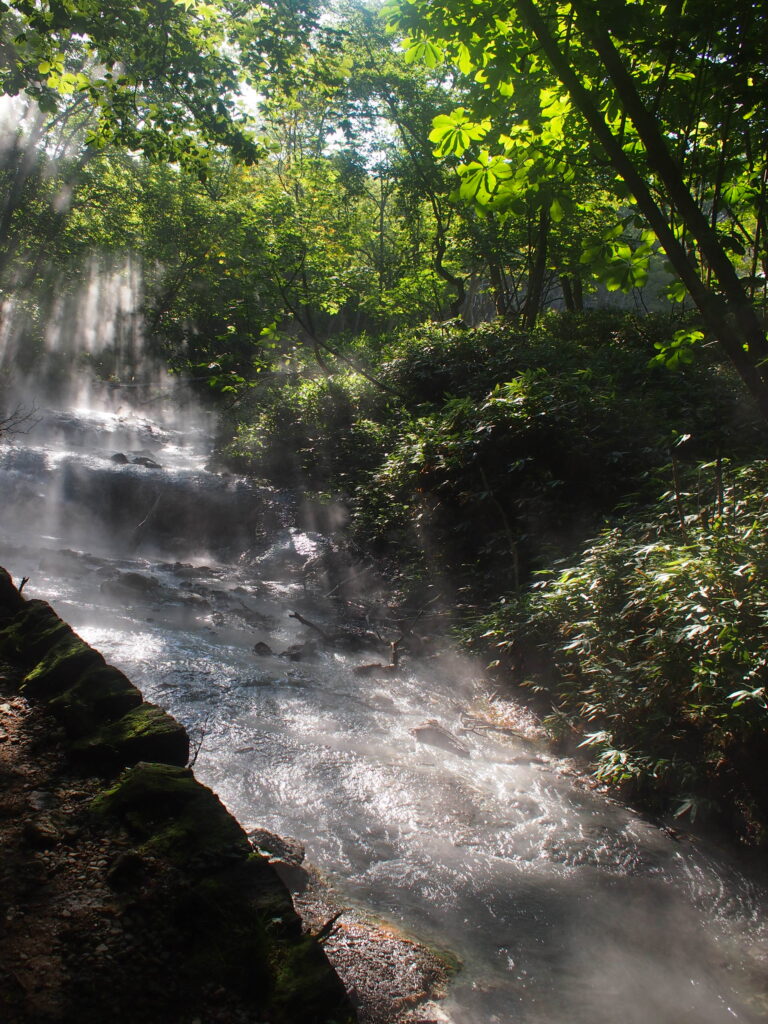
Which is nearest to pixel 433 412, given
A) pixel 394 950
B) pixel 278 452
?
pixel 278 452

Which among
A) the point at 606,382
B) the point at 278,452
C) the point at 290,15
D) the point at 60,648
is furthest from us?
the point at 278,452

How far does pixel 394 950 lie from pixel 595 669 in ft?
10.4

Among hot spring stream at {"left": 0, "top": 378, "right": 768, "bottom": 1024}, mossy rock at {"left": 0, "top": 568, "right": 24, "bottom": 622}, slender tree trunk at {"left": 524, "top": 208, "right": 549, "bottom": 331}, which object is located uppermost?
slender tree trunk at {"left": 524, "top": 208, "right": 549, "bottom": 331}

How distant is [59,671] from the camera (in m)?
3.57

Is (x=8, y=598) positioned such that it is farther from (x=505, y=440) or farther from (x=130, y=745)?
(x=505, y=440)

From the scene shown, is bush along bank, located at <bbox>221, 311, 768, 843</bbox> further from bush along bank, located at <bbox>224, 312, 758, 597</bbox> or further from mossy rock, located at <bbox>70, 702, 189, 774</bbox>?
mossy rock, located at <bbox>70, 702, 189, 774</bbox>

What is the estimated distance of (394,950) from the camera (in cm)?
284

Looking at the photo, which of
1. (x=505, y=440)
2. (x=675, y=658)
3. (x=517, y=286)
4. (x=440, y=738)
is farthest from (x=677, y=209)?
(x=517, y=286)

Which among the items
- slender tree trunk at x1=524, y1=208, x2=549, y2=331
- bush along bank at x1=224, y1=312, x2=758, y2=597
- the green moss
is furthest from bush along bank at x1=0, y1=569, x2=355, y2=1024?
slender tree trunk at x1=524, y1=208, x2=549, y2=331

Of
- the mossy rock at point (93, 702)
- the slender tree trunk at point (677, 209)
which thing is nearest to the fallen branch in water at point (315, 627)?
the mossy rock at point (93, 702)

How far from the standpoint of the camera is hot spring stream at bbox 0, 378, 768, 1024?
3.01 meters

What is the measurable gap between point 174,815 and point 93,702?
104cm

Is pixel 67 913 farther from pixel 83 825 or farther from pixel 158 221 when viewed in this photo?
pixel 158 221

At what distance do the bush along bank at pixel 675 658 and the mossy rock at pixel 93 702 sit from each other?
3537 millimetres
